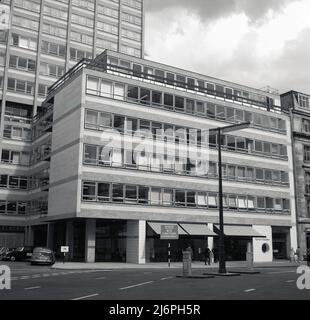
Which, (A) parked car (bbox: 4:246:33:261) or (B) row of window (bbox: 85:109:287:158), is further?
(A) parked car (bbox: 4:246:33:261)

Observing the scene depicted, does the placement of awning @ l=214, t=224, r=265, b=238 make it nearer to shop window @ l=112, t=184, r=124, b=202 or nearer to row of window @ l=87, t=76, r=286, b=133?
shop window @ l=112, t=184, r=124, b=202

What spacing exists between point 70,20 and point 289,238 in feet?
147

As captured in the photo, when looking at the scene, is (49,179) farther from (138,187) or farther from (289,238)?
(289,238)

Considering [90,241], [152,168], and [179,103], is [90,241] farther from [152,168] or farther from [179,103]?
[179,103]

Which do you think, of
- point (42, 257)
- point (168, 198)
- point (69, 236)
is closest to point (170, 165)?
point (168, 198)

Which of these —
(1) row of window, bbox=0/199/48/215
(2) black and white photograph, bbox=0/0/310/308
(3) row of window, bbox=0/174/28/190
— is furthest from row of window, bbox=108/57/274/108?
(1) row of window, bbox=0/199/48/215

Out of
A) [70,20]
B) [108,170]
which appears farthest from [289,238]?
[70,20]

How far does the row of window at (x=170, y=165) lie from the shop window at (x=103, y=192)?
1855mm

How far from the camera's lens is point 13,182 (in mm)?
57094

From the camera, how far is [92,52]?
70312 mm

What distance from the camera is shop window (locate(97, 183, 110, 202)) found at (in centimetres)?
3994

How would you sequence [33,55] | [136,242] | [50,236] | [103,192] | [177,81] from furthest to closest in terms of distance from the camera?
[33,55], [50,236], [177,81], [136,242], [103,192]

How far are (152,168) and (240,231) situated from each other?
461 inches

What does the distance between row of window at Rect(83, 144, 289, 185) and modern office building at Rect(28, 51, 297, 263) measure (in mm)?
97
